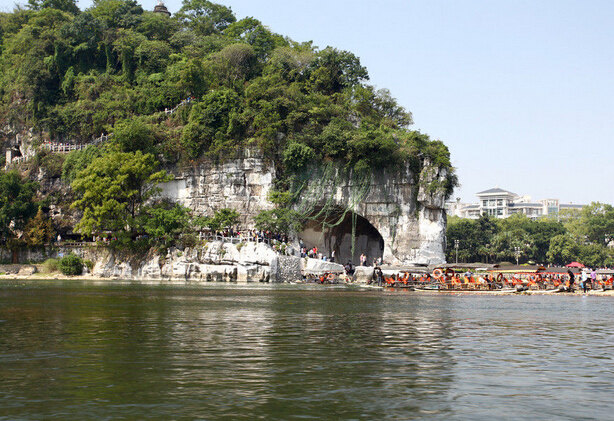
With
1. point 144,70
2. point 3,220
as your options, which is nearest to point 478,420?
point 3,220

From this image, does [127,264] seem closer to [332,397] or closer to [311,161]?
Result: [311,161]

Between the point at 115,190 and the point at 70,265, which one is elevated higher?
the point at 115,190

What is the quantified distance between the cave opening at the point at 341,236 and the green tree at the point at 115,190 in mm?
13965

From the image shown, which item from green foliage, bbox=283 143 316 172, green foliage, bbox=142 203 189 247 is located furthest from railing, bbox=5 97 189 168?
green foliage, bbox=283 143 316 172

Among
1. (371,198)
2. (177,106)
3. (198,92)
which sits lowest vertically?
(371,198)

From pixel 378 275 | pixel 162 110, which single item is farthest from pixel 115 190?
pixel 378 275

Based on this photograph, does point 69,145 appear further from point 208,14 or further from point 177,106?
point 208,14

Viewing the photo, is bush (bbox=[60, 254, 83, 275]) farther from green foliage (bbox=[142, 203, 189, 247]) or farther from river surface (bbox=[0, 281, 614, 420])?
river surface (bbox=[0, 281, 614, 420])

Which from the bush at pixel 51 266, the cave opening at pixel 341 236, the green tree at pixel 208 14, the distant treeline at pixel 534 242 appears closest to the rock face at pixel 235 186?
the cave opening at pixel 341 236

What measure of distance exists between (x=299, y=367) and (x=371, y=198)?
47.0 metres

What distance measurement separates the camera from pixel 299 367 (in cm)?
1143

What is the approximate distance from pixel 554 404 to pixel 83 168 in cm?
5649

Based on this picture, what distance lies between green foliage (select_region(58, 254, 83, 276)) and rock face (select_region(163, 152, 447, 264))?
11.1 m

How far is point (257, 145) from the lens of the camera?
57.2 metres
